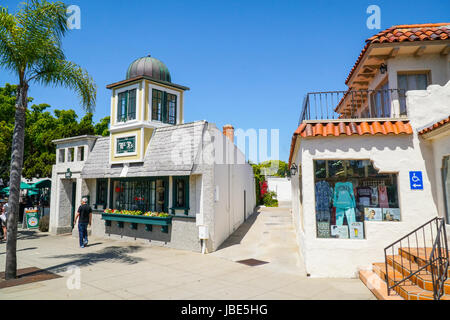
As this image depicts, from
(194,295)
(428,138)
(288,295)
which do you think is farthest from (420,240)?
(194,295)

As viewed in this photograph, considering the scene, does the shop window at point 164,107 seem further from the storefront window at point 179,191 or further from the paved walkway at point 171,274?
the paved walkway at point 171,274

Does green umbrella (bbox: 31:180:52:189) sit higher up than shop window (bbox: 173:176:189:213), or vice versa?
green umbrella (bbox: 31:180:52:189)

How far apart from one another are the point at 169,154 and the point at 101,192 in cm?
522

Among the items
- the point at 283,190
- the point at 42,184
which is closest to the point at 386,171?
the point at 42,184

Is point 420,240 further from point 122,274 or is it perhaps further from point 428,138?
point 122,274

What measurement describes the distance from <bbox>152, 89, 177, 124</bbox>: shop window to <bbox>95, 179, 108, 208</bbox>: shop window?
4.34m

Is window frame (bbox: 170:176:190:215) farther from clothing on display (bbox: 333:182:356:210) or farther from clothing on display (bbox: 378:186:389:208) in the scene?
clothing on display (bbox: 378:186:389:208)

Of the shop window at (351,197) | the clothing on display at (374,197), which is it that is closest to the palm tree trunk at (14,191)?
the shop window at (351,197)

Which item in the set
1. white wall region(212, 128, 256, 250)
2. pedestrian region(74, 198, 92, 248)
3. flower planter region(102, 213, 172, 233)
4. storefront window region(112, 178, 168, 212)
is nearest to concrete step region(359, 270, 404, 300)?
white wall region(212, 128, 256, 250)

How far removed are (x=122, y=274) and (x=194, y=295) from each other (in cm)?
268

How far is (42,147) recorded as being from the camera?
23.4m

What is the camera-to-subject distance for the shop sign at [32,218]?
16828mm

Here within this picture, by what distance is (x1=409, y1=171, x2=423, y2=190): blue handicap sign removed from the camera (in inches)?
295

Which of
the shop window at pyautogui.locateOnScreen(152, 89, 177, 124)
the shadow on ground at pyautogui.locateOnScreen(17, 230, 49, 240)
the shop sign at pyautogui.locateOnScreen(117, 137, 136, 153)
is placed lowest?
the shadow on ground at pyautogui.locateOnScreen(17, 230, 49, 240)
